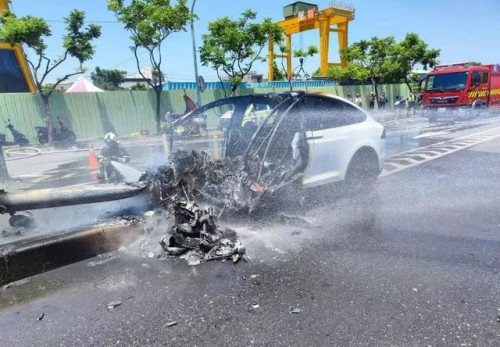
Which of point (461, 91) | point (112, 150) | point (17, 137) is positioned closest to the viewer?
point (112, 150)

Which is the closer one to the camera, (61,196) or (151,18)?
(61,196)

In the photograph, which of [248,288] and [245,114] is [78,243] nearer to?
[248,288]

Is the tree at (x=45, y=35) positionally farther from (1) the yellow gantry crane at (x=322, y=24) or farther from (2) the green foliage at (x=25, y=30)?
(1) the yellow gantry crane at (x=322, y=24)

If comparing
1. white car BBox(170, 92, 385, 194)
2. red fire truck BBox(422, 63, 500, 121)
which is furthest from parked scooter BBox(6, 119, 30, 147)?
red fire truck BBox(422, 63, 500, 121)

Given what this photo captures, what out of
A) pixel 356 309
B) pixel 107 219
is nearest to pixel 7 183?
pixel 107 219

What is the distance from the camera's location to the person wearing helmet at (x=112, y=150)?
7441 mm

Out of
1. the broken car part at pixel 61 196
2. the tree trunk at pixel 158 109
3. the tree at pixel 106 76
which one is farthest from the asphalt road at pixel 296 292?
the tree at pixel 106 76

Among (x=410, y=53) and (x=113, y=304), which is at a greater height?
(x=410, y=53)

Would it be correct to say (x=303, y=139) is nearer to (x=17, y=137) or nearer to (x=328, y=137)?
(x=328, y=137)

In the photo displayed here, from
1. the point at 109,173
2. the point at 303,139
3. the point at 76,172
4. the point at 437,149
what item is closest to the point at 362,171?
the point at 303,139

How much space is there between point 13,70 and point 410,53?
87.7 feet

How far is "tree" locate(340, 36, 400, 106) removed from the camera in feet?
99.2

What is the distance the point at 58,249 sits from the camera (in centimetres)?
390

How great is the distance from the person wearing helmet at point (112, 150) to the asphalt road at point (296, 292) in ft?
11.5
